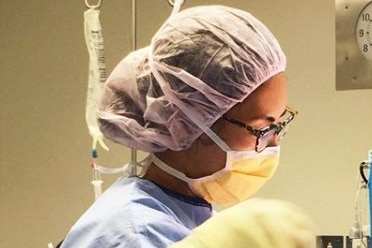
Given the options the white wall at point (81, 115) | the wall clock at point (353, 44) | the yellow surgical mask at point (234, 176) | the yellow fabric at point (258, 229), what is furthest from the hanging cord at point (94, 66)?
the yellow fabric at point (258, 229)

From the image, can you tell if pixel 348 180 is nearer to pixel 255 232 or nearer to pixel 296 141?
pixel 296 141

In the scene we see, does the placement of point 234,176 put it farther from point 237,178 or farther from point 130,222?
point 130,222

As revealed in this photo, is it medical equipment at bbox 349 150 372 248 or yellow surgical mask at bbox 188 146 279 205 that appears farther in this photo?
medical equipment at bbox 349 150 372 248

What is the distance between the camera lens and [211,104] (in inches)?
45.6

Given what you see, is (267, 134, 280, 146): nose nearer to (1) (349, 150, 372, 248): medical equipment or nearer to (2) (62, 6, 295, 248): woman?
(2) (62, 6, 295, 248): woman

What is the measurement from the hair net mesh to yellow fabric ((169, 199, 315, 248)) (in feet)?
2.10

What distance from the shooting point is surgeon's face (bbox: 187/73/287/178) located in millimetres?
1177

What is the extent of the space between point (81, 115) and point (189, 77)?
4.09ft

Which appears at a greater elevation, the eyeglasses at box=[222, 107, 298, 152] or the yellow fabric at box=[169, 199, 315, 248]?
the eyeglasses at box=[222, 107, 298, 152]

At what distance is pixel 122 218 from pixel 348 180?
1154 millimetres

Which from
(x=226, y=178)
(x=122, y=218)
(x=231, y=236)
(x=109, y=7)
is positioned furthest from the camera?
(x=109, y=7)

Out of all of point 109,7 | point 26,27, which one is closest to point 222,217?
point 109,7

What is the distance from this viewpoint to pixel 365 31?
1.96 m

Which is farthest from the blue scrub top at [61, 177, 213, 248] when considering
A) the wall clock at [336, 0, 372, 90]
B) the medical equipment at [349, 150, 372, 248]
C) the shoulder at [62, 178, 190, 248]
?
the wall clock at [336, 0, 372, 90]
